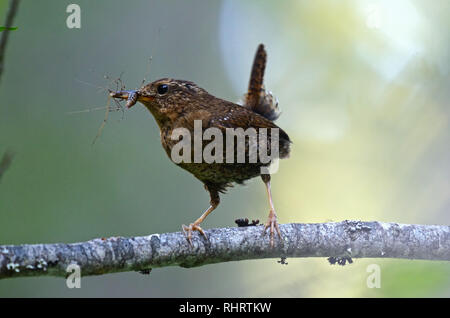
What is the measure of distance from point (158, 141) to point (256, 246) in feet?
14.0

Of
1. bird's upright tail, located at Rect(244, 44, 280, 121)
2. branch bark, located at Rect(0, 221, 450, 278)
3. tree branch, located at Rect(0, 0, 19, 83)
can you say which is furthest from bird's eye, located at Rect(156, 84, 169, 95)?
tree branch, located at Rect(0, 0, 19, 83)

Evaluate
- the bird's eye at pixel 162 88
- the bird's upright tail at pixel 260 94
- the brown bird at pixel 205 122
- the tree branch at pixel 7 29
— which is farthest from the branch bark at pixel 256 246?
the bird's upright tail at pixel 260 94

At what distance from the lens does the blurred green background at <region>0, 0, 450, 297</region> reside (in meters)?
6.11

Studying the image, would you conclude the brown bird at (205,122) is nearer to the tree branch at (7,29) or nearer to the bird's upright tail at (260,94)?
the bird's upright tail at (260,94)

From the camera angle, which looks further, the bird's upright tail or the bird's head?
the bird's upright tail

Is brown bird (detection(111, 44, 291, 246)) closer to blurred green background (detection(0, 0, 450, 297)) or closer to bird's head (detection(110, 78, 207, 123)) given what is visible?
bird's head (detection(110, 78, 207, 123))

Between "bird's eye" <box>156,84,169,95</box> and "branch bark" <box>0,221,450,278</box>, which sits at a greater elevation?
"bird's eye" <box>156,84,169,95</box>

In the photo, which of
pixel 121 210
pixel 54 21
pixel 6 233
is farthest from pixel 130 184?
pixel 54 21

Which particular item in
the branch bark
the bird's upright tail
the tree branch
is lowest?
the branch bark

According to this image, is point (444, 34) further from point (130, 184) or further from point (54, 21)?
point (54, 21)

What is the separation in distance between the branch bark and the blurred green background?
1.52m

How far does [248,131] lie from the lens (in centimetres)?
387

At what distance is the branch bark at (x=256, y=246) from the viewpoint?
2.56 meters

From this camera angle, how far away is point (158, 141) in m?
7.23
